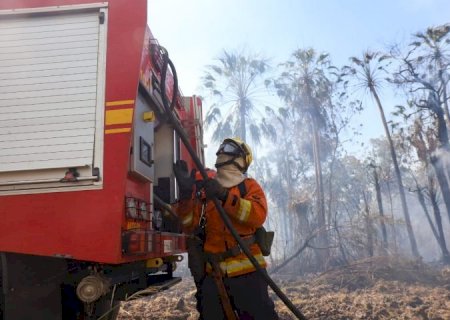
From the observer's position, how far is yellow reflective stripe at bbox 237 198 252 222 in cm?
287

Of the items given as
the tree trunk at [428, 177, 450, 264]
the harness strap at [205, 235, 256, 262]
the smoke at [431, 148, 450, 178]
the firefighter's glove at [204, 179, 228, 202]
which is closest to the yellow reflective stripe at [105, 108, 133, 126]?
the firefighter's glove at [204, 179, 228, 202]

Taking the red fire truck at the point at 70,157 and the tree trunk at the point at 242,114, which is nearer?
the red fire truck at the point at 70,157

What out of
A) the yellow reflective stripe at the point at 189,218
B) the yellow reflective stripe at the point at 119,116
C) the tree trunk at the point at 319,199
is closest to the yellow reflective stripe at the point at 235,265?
the yellow reflective stripe at the point at 189,218

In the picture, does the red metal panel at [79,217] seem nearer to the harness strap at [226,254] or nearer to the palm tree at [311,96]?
the harness strap at [226,254]

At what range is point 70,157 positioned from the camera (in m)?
2.56

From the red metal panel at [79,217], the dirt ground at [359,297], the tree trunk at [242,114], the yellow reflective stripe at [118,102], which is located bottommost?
the dirt ground at [359,297]

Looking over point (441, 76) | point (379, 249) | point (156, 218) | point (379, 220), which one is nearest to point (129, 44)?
point (156, 218)

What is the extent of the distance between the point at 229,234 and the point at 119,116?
1.24 meters

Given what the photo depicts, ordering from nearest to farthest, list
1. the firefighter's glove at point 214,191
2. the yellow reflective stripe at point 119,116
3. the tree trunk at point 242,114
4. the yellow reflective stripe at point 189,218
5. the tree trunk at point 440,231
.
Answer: the yellow reflective stripe at point 119,116 → the firefighter's glove at point 214,191 → the yellow reflective stripe at point 189,218 → the tree trunk at point 440,231 → the tree trunk at point 242,114

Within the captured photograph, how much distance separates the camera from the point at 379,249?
1484cm

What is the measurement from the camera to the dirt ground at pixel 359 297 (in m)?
6.80

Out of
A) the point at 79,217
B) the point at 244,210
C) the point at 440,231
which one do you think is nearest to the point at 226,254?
the point at 244,210

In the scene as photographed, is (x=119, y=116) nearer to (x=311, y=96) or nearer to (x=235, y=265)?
(x=235, y=265)

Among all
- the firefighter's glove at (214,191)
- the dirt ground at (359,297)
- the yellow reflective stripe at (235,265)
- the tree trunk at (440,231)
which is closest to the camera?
the firefighter's glove at (214,191)
